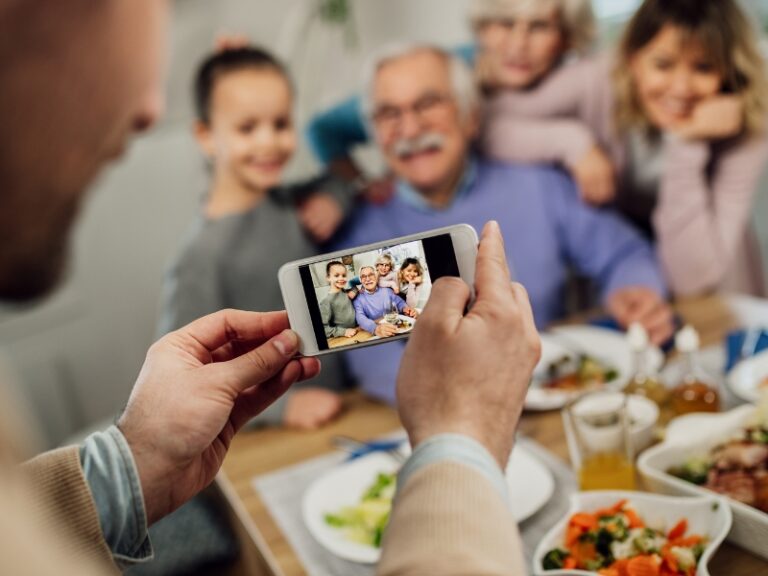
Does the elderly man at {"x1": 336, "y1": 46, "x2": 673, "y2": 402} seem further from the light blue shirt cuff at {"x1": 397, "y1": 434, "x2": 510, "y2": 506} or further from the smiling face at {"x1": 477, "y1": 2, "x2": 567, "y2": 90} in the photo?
the light blue shirt cuff at {"x1": 397, "y1": 434, "x2": 510, "y2": 506}

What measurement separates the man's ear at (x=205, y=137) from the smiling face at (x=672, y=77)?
94 cm

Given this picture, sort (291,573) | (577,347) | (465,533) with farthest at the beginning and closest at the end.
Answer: (577,347), (291,573), (465,533)

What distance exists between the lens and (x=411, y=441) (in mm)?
565

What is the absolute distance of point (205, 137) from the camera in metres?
1.66

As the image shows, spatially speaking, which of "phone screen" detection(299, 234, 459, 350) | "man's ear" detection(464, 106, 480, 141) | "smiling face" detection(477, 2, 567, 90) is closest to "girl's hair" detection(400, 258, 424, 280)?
"phone screen" detection(299, 234, 459, 350)

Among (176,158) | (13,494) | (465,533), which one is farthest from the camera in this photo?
(176,158)

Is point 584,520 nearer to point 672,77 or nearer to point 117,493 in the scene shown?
point 117,493

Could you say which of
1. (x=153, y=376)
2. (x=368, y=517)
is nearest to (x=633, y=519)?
(x=368, y=517)

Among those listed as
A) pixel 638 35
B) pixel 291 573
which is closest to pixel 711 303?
pixel 638 35

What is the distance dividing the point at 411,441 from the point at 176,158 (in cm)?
173

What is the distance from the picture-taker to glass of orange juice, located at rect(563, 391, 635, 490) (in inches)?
35.8

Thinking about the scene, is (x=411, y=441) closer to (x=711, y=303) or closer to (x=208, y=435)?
(x=208, y=435)

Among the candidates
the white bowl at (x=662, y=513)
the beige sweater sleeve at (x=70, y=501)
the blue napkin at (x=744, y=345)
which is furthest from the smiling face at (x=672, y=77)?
the beige sweater sleeve at (x=70, y=501)

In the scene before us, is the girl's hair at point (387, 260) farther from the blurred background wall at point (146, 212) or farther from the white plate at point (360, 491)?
the blurred background wall at point (146, 212)
